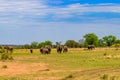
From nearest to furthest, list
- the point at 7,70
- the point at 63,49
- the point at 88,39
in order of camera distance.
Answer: the point at 7,70, the point at 63,49, the point at 88,39

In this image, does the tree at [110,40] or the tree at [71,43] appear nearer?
the tree at [71,43]

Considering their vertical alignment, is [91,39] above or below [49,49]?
above

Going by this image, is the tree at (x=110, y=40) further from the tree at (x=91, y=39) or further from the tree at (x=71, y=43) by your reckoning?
the tree at (x=71, y=43)

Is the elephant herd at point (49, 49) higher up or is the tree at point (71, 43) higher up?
the tree at point (71, 43)

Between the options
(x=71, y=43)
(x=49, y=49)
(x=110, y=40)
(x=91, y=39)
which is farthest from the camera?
(x=110, y=40)

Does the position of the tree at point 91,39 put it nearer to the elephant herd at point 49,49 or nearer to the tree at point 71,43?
the tree at point 71,43

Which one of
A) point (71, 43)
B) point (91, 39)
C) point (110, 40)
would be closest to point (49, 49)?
point (71, 43)

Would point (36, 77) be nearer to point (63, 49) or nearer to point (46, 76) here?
point (46, 76)

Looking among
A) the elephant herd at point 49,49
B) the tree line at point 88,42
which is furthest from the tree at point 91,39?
the elephant herd at point 49,49

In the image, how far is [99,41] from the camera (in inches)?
5187

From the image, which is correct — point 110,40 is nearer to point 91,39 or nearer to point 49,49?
point 91,39

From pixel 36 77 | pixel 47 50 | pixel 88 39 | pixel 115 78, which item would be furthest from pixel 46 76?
pixel 88 39

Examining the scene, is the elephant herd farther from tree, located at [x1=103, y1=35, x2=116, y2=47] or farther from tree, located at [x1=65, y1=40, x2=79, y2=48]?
tree, located at [x1=103, y1=35, x2=116, y2=47]

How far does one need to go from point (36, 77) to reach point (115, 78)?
4819 millimetres
